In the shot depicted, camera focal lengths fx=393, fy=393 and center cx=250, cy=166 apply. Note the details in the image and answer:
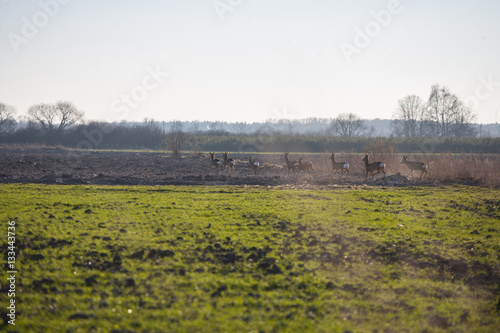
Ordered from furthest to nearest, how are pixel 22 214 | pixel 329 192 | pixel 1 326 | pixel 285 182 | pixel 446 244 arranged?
pixel 285 182 → pixel 329 192 → pixel 22 214 → pixel 446 244 → pixel 1 326

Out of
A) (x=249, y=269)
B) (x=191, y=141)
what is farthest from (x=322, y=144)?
(x=249, y=269)

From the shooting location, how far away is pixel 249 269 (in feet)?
24.6

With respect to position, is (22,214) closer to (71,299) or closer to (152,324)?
(71,299)

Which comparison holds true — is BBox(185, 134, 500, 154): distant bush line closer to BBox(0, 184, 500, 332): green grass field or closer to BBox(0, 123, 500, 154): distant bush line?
BBox(0, 123, 500, 154): distant bush line

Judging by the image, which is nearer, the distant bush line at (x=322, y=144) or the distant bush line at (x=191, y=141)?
the distant bush line at (x=322, y=144)

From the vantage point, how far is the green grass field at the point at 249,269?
222 inches

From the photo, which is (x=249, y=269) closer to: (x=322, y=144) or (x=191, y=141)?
(x=322, y=144)

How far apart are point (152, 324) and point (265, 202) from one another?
35.4 ft

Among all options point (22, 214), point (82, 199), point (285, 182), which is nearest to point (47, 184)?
point (82, 199)

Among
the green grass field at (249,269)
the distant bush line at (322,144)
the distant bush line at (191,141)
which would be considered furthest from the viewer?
the distant bush line at (191,141)

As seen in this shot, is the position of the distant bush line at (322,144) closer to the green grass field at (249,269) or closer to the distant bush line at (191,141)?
the distant bush line at (191,141)

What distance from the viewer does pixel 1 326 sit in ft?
17.2

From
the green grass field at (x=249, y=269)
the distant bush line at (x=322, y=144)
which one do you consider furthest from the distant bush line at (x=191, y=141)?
the green grass field at (x=249, y=269)

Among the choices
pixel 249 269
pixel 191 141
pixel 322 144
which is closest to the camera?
pixel 249 269
